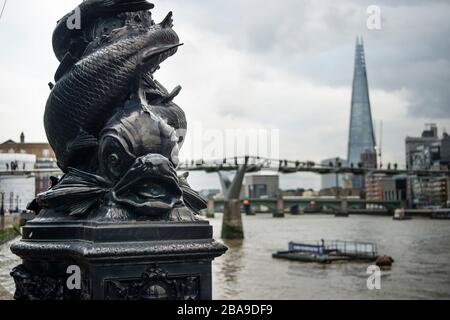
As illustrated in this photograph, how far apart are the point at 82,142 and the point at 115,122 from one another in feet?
1.50

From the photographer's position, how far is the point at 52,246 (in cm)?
487

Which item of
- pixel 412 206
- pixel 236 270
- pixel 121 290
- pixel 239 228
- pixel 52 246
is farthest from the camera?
pixel 412 206

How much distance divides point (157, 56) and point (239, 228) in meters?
52.0

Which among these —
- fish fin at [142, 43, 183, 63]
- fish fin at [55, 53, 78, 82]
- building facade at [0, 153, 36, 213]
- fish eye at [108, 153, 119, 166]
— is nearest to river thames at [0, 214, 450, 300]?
fish fin at [55, 53, 78, 82]

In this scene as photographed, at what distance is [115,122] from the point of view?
526 centimetres

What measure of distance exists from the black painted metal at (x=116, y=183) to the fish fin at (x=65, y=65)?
0.01 meters

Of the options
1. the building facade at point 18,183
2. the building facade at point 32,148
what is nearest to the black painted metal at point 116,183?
the building facade at point 18,183

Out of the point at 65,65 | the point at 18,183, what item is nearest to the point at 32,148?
the point at 18,183

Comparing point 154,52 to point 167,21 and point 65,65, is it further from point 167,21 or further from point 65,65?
point 65,65

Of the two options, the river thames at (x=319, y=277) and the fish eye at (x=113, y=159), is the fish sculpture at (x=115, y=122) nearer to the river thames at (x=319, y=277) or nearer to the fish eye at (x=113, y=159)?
the fish eye at (x=113, y=159)

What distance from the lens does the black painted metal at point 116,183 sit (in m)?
4.62
